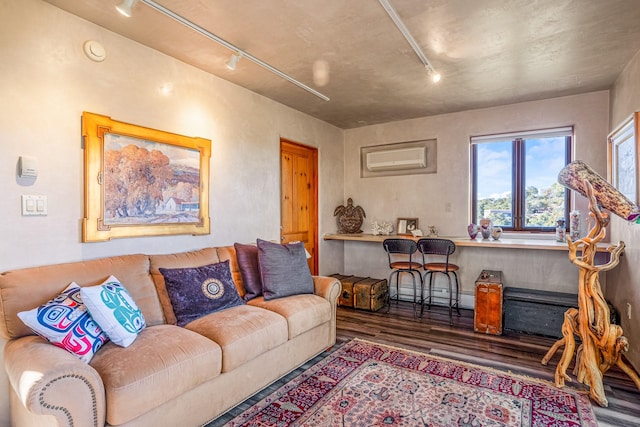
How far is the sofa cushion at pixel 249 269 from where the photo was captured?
2.98 meters

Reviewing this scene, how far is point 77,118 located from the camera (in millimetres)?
2293

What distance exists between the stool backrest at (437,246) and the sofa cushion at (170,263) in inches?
92.6

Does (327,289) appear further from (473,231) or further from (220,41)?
(220,41)

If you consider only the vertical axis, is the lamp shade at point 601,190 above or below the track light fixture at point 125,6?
below

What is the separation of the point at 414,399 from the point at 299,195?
113 inches

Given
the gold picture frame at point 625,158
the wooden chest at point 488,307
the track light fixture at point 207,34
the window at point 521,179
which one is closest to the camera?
the track light fixture at point 207,34

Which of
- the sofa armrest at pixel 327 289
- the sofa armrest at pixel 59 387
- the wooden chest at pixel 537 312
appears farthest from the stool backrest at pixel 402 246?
the sofa armrest at pixel 59 387

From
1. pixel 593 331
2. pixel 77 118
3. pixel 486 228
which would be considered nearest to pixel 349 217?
pixel 486 228

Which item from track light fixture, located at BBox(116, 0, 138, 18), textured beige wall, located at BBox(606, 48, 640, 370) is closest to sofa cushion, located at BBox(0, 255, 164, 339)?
track light fixture, located at BBox(116, 0, 138, 18)

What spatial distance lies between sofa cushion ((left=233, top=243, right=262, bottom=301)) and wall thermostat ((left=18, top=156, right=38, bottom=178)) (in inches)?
60.9

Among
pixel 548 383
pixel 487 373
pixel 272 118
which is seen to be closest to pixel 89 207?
pixel 272 118

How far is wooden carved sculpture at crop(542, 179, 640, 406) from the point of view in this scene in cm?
225

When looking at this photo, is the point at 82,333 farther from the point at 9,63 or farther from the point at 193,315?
the point at 9,63

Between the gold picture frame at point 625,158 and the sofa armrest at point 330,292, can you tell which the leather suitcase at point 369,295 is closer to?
the sofa armrest at point 330,292
